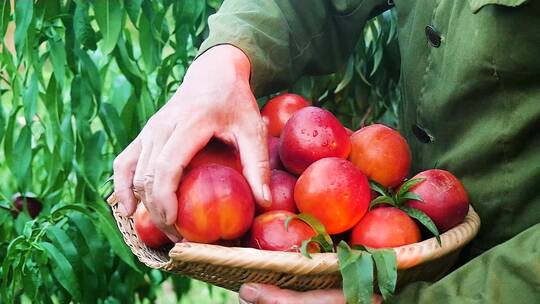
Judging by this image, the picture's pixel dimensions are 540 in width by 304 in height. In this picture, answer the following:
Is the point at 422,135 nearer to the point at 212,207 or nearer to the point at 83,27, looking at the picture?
the point at 212,207

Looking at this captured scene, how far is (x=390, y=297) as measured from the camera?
3.20ft

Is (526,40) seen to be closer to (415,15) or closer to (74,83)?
(415,15)

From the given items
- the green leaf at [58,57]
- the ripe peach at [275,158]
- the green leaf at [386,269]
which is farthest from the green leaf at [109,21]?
the green leaf at [386,269]

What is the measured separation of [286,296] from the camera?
0.98 m

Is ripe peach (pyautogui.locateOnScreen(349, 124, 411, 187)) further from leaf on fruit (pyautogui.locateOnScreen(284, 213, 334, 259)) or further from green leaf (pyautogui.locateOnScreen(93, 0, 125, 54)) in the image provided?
green leaf (pyautogui.locateOnScreen(93, 0, 125, 54))

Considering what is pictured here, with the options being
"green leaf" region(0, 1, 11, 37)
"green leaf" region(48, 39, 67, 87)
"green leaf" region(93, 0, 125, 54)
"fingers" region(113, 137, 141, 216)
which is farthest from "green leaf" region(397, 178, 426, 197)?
"green leaf" region(0, 1, 11, 37)

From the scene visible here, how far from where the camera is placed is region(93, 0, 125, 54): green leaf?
62.7 inches

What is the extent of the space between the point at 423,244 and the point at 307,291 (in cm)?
14

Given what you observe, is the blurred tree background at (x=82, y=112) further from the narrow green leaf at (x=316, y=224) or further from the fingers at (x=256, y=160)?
the narrow green leaf at (x=316, y=224)

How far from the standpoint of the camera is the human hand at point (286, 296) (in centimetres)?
97

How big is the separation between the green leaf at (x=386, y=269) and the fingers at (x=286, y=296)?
0.05 meters

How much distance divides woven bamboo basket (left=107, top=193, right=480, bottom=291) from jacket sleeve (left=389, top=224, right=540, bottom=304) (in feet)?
0.09

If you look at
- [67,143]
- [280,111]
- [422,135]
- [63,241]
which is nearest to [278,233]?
[280,111]

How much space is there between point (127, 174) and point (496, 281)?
1.47 feet
